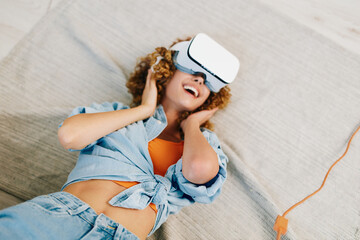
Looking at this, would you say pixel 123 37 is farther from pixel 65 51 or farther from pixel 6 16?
pixel 6 16

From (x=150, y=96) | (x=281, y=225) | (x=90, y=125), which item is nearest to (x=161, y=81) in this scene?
(x=150, y=96)

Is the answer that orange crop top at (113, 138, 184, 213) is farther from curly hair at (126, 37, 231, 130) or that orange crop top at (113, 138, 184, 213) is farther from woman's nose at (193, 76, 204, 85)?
woman's nose at (193, 76, 204, 85)

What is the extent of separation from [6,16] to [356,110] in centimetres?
159

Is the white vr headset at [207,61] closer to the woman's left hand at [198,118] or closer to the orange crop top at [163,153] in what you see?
the woman's left hand at [198,118]

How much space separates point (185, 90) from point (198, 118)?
0.40ft

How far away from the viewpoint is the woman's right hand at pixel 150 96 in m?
0.90

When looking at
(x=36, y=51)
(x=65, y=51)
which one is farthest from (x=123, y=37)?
(x=36, y=51)

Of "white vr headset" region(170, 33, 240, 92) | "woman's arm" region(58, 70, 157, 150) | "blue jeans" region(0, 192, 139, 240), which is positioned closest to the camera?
"blue jeans" region(0, 192, 139, 240)

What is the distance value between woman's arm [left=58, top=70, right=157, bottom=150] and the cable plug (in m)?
0.62

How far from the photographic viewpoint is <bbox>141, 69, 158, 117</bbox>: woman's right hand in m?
0.90

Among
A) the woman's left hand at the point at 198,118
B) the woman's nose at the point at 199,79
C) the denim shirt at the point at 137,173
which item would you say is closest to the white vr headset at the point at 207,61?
the woman's nose at the point at 199,79

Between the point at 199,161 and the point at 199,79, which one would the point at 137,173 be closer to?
the point at 199,161

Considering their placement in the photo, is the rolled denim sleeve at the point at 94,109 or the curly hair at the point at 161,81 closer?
the rolled denim sleeve at the point at 94,109

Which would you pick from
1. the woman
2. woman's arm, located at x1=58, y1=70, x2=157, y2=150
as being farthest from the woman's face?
woman's arm, located at x1=58, y1=70, x2=157, y2=150
